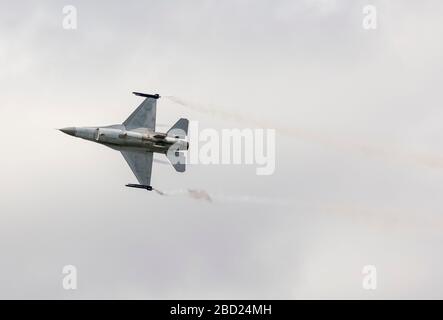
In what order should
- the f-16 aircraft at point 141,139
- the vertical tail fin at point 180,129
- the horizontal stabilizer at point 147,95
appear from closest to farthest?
the f-16 aircraft at point 141,139 < the vertical tail fin at point 180,129 < the horizontal stabilizer at point 147,95

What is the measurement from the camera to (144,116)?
428 ft

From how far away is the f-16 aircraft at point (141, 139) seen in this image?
12650cm

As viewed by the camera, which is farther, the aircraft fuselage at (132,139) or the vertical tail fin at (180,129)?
the vertical tail fin at (180,129)

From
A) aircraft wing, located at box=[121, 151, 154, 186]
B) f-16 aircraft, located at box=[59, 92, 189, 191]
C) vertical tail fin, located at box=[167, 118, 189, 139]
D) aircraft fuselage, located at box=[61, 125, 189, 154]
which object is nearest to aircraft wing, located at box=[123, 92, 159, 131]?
f-16 aircraft, located at box=[59, 92, 189, 191]

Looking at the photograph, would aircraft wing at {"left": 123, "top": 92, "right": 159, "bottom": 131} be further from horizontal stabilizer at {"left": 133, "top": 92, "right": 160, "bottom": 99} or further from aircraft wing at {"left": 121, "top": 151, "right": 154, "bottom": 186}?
aircraft wing at {"left": 121, "top": 151, "right": 154, "bottom": 186}

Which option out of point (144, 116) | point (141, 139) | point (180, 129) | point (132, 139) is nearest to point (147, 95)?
point (144, 116)

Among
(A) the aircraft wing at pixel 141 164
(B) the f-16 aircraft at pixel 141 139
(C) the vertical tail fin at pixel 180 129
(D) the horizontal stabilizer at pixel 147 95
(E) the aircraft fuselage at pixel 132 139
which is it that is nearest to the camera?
(E) the aircraft fuselage at pixel 132 139

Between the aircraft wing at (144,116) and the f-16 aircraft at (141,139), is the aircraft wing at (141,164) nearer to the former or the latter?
the f-16 aircraft at (141,139)

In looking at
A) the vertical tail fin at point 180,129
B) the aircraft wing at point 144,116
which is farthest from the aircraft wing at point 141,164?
the vertical tail fin at point 180,129

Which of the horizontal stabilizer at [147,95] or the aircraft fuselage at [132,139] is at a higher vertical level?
the horizontal stabilizer at [147,95]

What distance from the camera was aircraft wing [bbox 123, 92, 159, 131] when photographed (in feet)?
425
